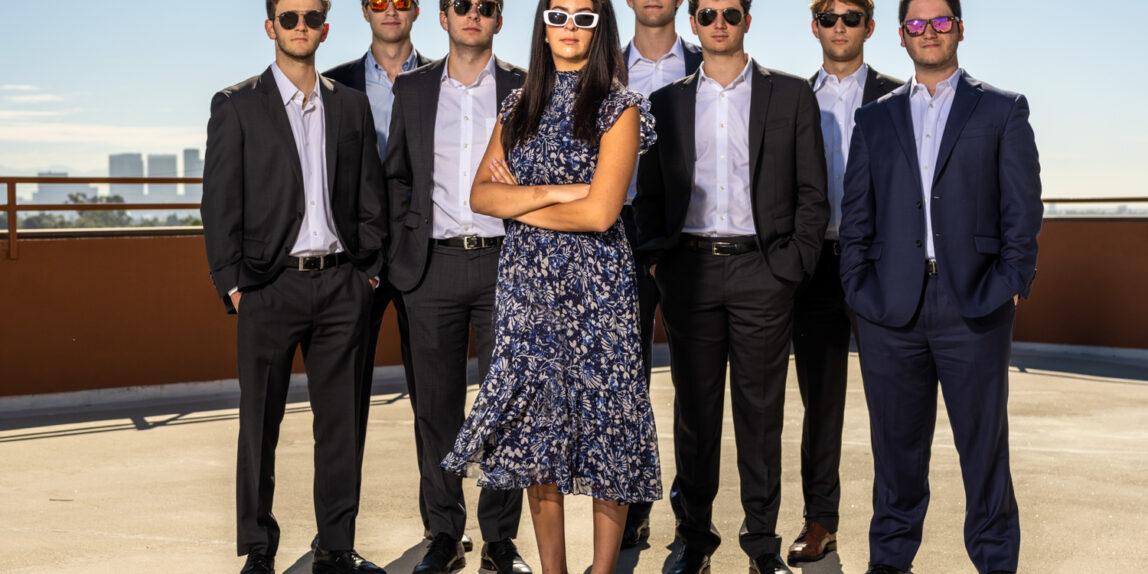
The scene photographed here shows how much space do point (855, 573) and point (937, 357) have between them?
0.89 metres

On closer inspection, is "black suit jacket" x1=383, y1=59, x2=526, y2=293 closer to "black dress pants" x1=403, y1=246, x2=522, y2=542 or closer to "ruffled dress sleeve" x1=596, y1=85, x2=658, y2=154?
"black dress pants" x1=403, y1=246, x2=522, y2=542

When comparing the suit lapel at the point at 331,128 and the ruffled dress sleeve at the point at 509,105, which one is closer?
the ruffled dress sleeve at the point at 509,105

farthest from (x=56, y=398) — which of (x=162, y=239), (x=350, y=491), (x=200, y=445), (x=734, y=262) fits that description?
(x=734, y=262)

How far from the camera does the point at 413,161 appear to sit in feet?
13.7

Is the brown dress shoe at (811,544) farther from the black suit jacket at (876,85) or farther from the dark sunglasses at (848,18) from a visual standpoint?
the dark sunglasses at (848,18)

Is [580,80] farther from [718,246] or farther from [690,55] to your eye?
[690,55]

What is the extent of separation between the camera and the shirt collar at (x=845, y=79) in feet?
14.3

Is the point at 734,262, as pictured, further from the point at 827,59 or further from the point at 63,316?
the point at 63,316

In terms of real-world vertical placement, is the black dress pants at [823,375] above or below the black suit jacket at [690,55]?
below

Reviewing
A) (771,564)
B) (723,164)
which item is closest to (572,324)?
(723,164)

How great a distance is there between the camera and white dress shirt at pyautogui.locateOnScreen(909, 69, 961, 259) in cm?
364

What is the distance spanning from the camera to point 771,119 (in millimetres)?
3945

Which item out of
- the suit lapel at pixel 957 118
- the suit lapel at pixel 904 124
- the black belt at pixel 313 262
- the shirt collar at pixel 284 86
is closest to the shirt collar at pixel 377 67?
the shirt collar at pixel 284 86

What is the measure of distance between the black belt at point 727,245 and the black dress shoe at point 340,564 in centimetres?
153
